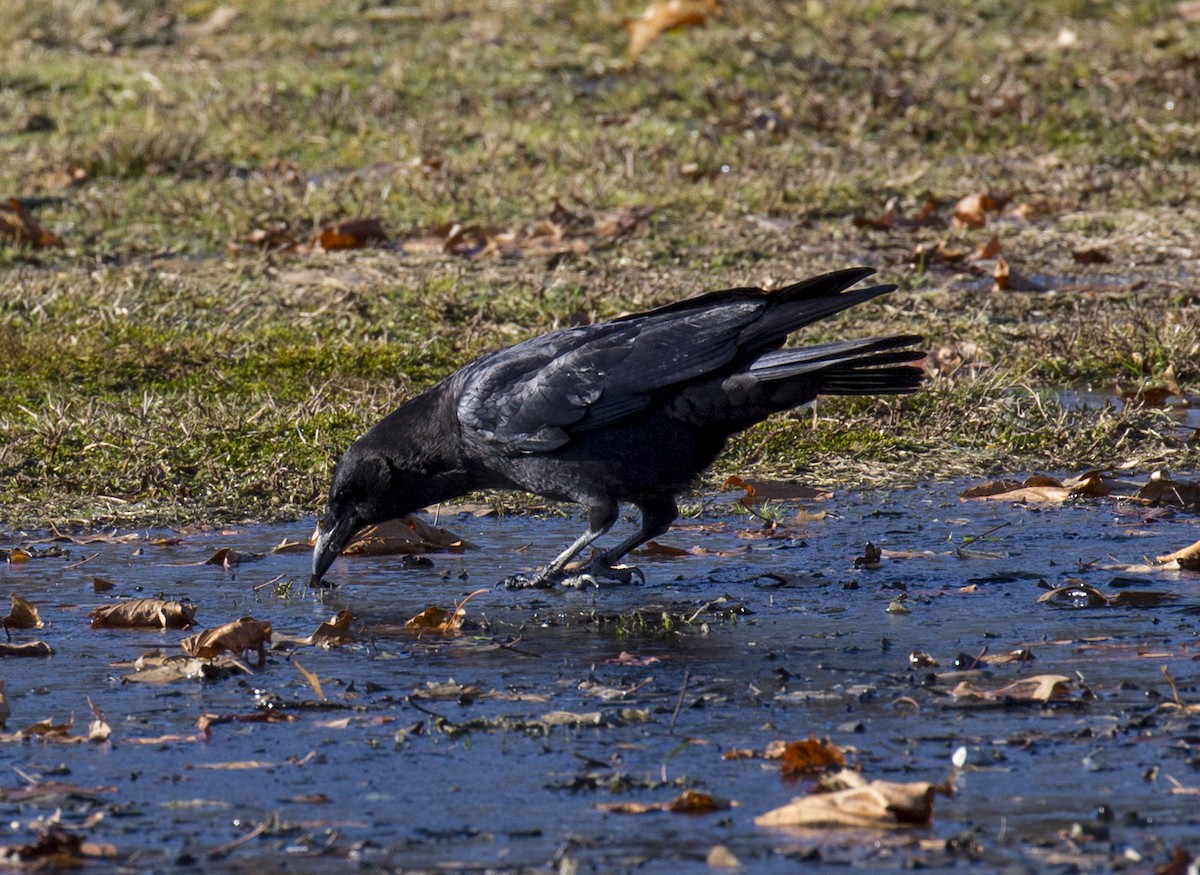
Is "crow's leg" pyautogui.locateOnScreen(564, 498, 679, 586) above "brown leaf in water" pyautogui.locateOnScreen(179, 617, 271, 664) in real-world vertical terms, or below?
below

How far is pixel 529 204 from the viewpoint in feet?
34.6

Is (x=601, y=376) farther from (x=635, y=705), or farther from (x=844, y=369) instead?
(x=635, y=705)

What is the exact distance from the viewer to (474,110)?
12625 mm

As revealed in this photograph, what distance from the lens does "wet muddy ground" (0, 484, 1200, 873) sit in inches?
124

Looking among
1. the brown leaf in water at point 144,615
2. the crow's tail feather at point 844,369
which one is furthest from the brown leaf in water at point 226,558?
the crow's tail feather at point 844,369

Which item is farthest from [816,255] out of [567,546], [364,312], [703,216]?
[567,546]

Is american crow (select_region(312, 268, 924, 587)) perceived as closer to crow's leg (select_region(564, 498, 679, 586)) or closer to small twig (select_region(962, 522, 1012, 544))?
crow's leg (select_region(564, 498, 679, 586))

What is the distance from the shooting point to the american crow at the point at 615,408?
528cm

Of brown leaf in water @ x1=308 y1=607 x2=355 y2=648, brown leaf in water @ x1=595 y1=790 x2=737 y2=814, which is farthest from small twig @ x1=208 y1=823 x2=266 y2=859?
brown leaf in water @ x1=308 y1=607 x2=355 y2=648

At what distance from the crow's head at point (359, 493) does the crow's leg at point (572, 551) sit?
524 millimetres

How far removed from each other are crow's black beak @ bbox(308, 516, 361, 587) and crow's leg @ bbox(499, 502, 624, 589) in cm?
55

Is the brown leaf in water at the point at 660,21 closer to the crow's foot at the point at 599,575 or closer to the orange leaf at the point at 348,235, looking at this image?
the orange leaf at the point at 348,235

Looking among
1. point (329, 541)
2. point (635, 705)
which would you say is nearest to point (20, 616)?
point (329, 541)

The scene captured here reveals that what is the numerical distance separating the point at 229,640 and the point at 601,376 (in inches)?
61.8
